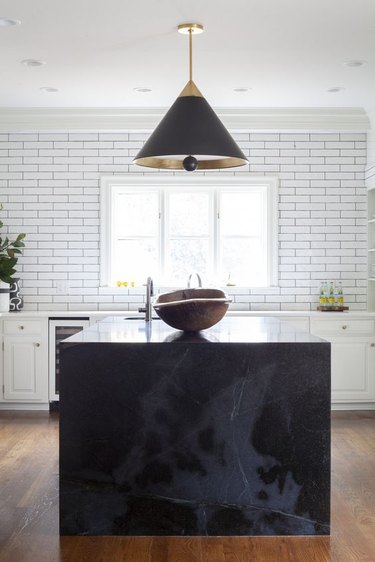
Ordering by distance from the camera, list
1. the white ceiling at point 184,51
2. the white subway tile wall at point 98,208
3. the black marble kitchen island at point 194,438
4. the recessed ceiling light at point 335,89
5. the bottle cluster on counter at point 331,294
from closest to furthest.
Answer: the black marble kitchen island at point 194,438 < the white ceiling at point 184,51 < the recessed ceiling light at point 335,89 < the bottle cluster on counter at point 331,294 < the white subway tile wall at point 98,208

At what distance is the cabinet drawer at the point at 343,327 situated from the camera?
6.88 meters

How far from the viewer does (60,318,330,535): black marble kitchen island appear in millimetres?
3678

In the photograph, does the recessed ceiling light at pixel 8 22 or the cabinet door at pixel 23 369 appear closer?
the recessed ceiling light at pixel 8 22

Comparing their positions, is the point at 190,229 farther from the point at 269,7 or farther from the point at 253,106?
the point at 269,7

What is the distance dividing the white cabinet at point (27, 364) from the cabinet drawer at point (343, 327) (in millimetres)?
2537

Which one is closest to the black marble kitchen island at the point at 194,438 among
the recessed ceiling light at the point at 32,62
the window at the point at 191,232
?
the recessed ceiling light at the point at 32,62

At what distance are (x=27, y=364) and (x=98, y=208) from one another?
5.59 ft

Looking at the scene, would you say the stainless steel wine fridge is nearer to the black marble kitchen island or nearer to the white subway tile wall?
the white subway tile wall

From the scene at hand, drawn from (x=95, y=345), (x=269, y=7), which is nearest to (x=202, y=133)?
(x=269, y=7)

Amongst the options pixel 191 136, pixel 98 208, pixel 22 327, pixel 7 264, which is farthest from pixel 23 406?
pixel 191 136

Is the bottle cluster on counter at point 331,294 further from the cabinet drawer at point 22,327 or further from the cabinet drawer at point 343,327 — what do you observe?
the cabinet drawer at point 22,327

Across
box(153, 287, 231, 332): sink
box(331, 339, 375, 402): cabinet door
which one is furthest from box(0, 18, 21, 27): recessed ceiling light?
box(331, 339, 375, 402): cabinet door

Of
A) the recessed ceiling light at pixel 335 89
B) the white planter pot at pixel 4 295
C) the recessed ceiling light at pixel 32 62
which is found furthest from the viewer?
the white planter pot at pixel 4 295

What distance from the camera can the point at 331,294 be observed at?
287 inches
